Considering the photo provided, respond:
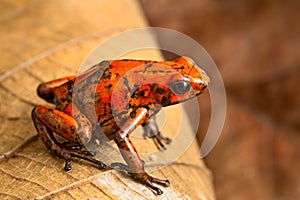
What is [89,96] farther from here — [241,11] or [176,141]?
[241,11]

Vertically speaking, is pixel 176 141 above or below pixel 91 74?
below

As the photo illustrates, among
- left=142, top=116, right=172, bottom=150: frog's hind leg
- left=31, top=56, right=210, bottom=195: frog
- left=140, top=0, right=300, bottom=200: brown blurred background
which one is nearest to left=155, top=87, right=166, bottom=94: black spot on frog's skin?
left=31, top=56, right=210, bottom=195: frog

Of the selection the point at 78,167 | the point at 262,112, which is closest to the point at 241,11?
the point at 262,112

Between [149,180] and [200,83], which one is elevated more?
[200,83]

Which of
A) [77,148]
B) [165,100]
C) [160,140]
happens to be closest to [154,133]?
[160,140]

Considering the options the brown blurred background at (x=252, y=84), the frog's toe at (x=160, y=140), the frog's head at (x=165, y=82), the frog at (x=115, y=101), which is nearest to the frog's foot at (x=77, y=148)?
the frog at (x=115, y=101)

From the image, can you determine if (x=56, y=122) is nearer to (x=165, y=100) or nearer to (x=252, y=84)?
(x=165, y=100)
